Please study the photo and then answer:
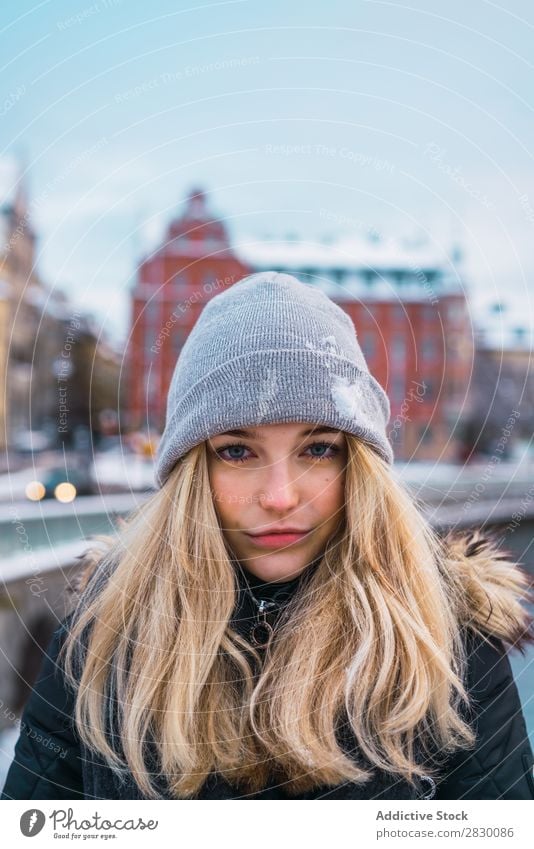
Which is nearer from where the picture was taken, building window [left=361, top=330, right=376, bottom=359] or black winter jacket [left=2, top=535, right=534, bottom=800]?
black winter jacket [left=2, top=535, right=534, bottom=800]

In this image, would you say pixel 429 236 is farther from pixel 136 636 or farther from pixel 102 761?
pixel 102 761

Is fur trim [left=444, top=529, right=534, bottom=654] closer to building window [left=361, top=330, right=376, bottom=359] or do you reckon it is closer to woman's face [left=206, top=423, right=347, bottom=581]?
woman's face [left=206, top=423, right=347, bottom=581]

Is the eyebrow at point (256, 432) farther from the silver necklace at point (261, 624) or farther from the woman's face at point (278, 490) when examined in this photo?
the silver necklace at point (261, 624)

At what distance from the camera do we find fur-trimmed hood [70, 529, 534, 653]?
1021 millimetres

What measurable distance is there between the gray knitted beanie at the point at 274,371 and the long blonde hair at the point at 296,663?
0.05 m

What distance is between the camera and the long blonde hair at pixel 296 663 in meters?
0.96

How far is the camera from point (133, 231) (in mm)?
1197

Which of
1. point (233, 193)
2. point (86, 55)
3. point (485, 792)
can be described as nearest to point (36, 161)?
point (86, 55)

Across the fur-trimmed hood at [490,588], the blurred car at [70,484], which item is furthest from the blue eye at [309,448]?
the blurred car at [70,484]

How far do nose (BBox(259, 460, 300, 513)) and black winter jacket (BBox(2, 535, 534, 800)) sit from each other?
0.29 meters

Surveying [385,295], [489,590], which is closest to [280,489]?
[489,590]

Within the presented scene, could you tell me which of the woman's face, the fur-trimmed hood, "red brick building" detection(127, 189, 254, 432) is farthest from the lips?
"red brick building" detection(127, 189, 254, 432)

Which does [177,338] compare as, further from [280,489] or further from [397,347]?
[280,489]

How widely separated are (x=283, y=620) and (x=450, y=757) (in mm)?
276
